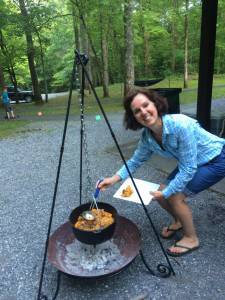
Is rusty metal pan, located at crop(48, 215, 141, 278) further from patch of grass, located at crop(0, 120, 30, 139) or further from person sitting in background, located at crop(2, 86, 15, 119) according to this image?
person sitting in background, located at crop(2, 86, 15, 119)

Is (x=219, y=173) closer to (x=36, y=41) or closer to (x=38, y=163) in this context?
(x=38, y=163)

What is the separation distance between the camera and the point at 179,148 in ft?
7.71

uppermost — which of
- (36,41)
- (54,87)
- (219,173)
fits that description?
(36,41)

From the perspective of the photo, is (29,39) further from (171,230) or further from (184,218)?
(184,218)

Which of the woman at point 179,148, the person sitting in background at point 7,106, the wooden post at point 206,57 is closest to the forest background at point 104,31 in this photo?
the person sitting in background at point 7,106

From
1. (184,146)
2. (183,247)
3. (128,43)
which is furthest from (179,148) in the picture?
(128,43)

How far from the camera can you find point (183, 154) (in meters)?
2.34

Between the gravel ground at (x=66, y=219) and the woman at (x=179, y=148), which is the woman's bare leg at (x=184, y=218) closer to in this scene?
the woman at (x=179, y=148)

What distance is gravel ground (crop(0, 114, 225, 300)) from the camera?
2.40 m

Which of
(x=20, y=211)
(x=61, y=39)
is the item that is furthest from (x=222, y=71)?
(x=20, y=211)

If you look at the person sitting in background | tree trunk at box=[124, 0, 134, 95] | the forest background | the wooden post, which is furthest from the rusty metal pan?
the person sitting in background

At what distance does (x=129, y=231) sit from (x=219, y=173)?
929 mm

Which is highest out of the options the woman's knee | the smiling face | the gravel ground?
the smiling face

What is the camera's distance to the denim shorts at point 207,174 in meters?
2.47
